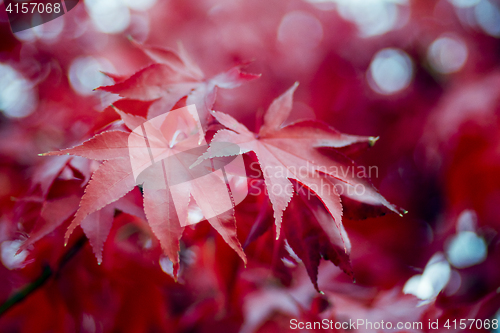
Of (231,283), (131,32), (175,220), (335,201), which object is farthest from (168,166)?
(131,32)

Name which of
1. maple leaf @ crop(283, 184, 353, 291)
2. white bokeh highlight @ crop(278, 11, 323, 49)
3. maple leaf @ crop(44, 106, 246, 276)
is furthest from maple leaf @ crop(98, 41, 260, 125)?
white bokeh highlight @ crop(278, 11, 323, 49)

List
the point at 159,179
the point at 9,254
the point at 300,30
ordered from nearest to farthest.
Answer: the point at 159,179 → the point at 9,254 → the point at 300,30

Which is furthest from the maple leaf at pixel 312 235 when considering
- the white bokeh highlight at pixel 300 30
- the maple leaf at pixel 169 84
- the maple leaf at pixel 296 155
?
the white bokeh highlight at pixel 300 30

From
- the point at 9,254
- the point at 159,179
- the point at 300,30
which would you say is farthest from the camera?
the point at 300,30

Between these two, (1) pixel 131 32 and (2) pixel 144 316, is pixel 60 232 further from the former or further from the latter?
(1) pixel 131 32

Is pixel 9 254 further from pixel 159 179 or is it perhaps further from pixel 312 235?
pixel 312 235

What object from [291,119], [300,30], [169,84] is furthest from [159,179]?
[300,30]

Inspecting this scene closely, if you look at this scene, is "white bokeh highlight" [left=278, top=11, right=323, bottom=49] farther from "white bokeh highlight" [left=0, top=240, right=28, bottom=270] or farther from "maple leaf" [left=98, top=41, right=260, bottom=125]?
"white bokeh highlight" [left=0, top=240, right=28, bottom=270]
